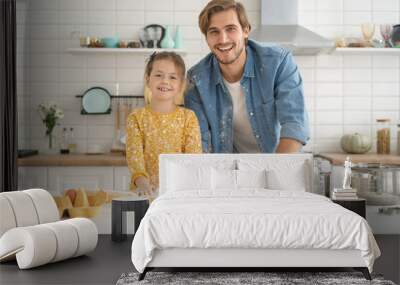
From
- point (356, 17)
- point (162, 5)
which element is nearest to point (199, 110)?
point (162, 5)

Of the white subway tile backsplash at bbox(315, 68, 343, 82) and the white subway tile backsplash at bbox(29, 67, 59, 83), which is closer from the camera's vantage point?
the white subway tile backsplash at bbox(29, 67, 59, 83)

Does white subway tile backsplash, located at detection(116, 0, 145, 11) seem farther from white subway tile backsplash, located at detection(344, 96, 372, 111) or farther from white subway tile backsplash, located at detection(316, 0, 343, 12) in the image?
white subway tile backsplash, located at detection(344, 96, 372, 111)

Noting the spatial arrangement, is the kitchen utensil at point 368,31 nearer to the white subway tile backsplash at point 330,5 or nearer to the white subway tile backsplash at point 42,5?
the white subway tile backsplash at point 330,5

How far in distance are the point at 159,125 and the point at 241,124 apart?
2.42 ft

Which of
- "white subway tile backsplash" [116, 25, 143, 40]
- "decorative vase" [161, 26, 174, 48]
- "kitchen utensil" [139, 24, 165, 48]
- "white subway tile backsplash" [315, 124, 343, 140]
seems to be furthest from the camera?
"white subway tile backsplash" [315, 124, 343, 140]

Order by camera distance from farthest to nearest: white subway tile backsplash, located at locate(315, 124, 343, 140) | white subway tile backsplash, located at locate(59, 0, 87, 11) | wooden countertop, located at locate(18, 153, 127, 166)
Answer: white subway tile backsplash, located at locate(315, 124, 343, 140), white subway tile backsplash, located at locate(59, 0, 87, 11), wooden countertop, located at locate(18, 153, 127, 166)

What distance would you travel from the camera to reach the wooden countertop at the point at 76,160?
6.92 metres

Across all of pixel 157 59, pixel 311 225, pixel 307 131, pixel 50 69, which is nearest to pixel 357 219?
pixel 311 225

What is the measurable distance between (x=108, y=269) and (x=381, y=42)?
13.1ft

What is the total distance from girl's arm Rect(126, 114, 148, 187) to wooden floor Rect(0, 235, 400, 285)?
883mm

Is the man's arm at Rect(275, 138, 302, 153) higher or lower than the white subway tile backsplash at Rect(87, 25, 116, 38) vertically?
lower

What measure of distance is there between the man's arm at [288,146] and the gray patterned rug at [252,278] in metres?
1.74

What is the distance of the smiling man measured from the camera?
6422mm

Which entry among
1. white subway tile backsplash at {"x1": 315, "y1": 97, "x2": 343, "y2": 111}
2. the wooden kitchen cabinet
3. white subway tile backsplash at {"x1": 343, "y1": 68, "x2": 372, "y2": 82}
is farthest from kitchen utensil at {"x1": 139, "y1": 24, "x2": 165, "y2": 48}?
white subway tile backsplash at {"x1": 343, "y1": 68, "x2": 372, "y2": 82}
